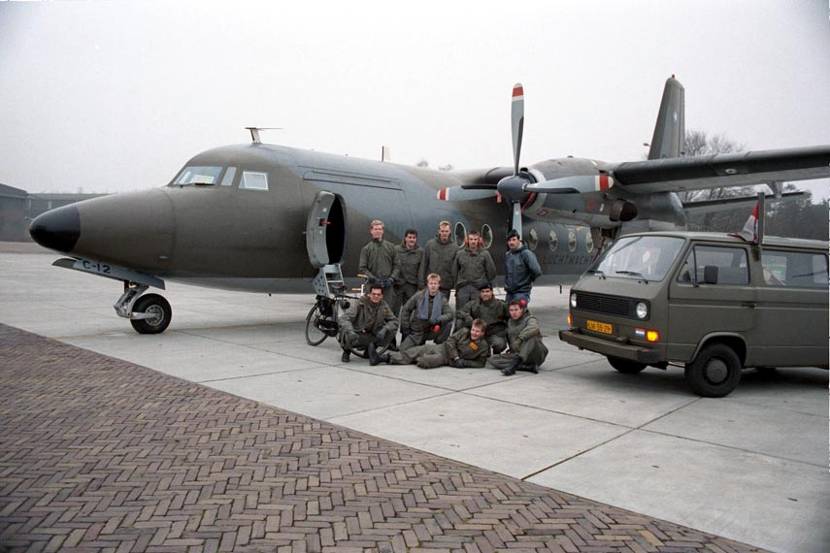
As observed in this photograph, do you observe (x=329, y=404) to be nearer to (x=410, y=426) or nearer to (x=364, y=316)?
(x=410, y=426)

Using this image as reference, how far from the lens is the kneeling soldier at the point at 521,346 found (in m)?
8.43

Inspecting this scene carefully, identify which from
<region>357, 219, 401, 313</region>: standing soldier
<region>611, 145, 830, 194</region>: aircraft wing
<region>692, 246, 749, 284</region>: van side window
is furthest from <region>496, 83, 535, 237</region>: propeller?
<region>692, 246, 749, 284</region>: van side window

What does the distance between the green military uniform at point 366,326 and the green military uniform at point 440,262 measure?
1.63 metres

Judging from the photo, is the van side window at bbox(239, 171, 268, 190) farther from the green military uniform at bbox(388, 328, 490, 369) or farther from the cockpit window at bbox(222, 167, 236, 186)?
the green military uniform at bbox(388, 328, 490, 369)

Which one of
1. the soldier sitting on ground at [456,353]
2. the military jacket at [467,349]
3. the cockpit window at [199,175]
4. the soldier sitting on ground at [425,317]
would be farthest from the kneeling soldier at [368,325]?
the cockpit window at [199,175]

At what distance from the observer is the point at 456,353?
891cm

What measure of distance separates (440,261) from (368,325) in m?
2.12

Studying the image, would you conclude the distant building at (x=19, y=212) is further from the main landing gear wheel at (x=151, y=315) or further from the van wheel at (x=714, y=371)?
the van wheel at (x=714, y=371)

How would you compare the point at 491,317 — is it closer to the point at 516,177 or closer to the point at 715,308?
the point at 715,308

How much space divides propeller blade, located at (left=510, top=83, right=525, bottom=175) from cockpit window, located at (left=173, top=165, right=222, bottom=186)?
6277mm

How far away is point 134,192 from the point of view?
10.2 metres

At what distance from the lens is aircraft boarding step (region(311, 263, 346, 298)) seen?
36.7ft

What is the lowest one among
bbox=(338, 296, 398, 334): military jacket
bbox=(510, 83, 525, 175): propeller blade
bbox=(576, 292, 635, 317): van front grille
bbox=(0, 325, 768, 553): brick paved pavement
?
bbox=(0, 325, 768, 553): brick paved pavement

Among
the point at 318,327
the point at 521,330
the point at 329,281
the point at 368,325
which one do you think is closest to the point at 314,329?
the point at 318,327
